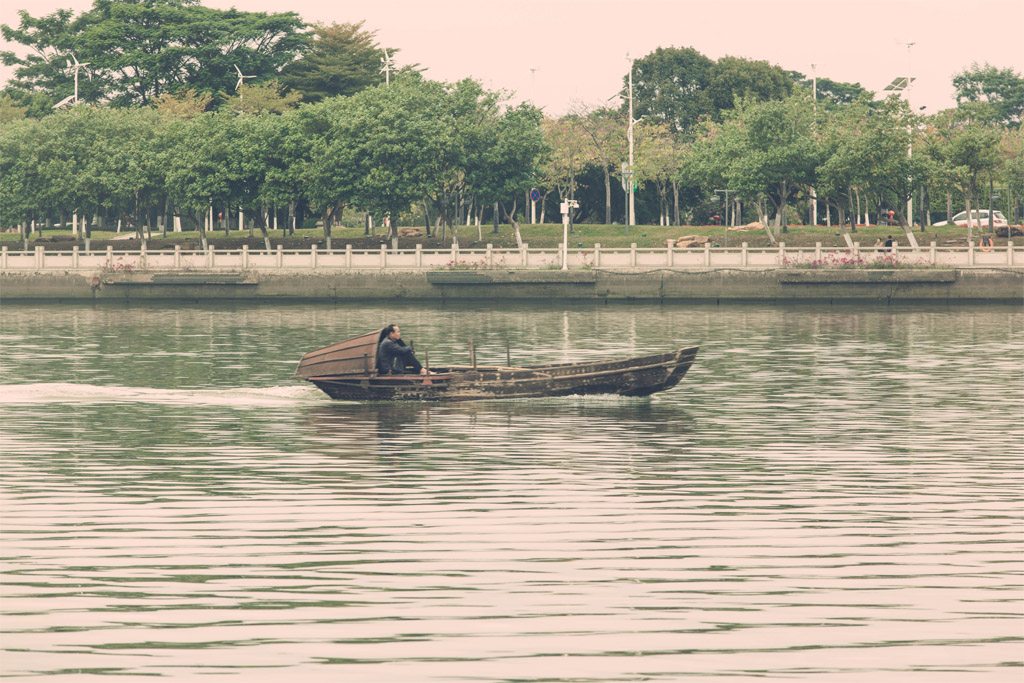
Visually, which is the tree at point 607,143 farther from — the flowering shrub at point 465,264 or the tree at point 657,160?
the flowering shrub at point 465,264

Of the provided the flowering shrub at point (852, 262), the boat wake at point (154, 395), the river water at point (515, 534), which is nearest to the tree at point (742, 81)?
the flowering shrub at point (852, 262)

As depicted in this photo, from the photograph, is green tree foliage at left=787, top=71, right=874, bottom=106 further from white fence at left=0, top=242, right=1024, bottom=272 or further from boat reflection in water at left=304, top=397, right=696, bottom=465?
boat reflection in water at left=304, top=397, right=696, bottom=465

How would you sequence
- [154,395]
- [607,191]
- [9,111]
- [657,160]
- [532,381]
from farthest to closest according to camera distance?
[9,111]
[607,191]
[657,160]
[154,395]
[532,381]

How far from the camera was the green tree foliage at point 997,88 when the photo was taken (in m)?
133

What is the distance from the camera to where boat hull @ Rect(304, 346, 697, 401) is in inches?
1017

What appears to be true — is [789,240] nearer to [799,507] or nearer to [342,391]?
[342,391]

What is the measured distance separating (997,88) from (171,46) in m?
86.3

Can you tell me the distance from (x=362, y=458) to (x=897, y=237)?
2337 inches

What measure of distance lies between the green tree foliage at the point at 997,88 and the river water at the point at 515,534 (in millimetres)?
112554

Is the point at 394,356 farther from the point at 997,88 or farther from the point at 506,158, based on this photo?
the point at 997,88

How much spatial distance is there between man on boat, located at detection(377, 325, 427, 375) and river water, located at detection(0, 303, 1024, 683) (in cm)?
99

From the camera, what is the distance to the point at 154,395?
94.3ft

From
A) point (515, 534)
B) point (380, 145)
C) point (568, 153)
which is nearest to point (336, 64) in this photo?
point (568, 153)

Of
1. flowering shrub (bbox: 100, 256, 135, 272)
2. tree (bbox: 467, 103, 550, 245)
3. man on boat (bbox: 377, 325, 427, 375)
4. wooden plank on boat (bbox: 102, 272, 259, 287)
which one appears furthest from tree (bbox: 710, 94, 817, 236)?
man on boat (bbox: 377, 325, 427, 375)
